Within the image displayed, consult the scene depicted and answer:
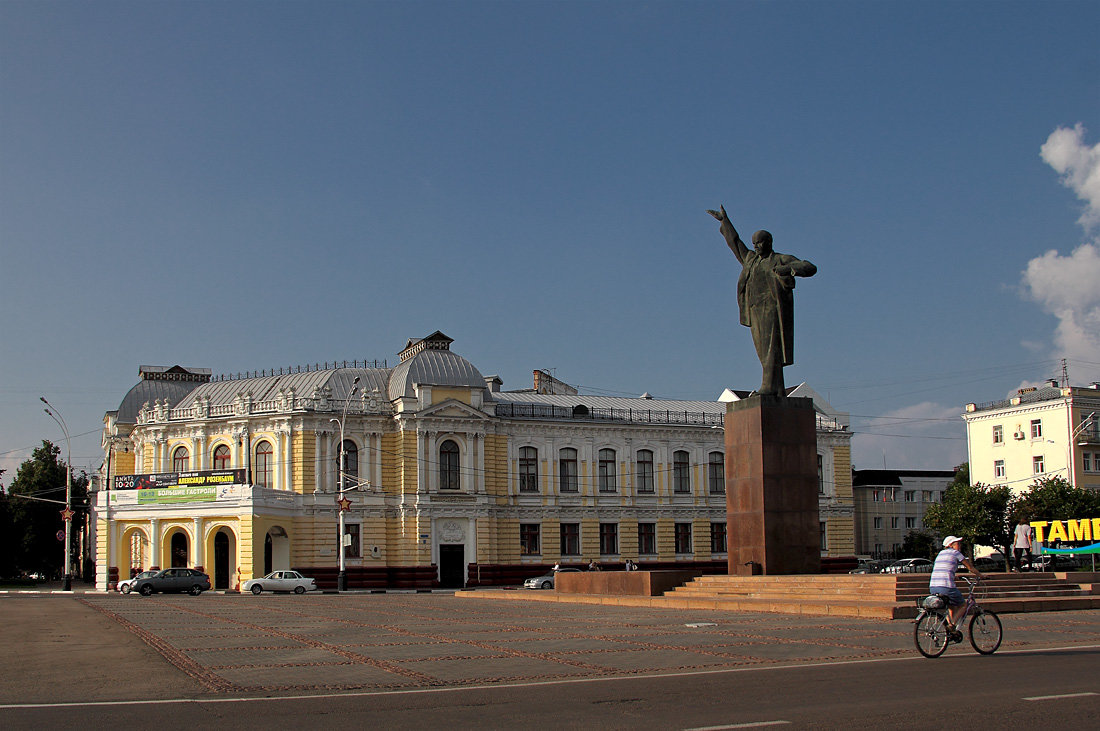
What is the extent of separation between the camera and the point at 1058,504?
6166 cm

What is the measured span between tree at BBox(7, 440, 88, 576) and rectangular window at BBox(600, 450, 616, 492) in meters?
39.0

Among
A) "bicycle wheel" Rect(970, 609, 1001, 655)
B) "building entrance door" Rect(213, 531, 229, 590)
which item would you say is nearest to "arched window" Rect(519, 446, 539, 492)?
"building entrance door" Rect(213, 531, 229, 590)

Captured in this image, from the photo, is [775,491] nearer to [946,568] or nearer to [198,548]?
[946,568]

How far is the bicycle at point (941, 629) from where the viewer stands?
13930 millimetres

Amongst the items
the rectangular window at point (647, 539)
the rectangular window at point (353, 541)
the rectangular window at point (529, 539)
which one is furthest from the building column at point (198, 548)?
the rectangular window at point (647, 539)

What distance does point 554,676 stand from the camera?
13078 millimetres

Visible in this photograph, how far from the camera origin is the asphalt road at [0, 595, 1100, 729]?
33.0 ft

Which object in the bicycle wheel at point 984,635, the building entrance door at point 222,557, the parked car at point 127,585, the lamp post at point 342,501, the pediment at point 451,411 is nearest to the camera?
the bicycle wheel at point 984,635

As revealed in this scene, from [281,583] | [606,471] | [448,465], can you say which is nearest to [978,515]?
[606,471]

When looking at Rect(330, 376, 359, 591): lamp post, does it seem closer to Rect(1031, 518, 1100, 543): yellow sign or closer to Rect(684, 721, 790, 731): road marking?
Rect(1031, 518, 1100, 543): yellow sign

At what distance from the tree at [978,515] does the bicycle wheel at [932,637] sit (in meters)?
54.1

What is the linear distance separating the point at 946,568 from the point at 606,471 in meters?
52.8

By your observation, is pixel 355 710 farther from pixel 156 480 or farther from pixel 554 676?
pixel 156 480

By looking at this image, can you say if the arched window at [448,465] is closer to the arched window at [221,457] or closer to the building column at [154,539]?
the arched window at [221,457]
